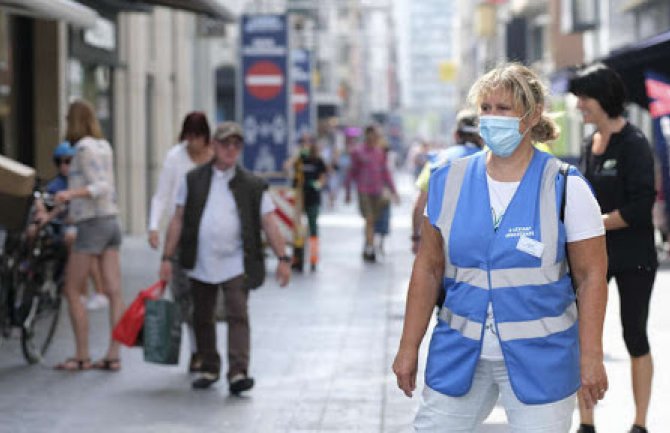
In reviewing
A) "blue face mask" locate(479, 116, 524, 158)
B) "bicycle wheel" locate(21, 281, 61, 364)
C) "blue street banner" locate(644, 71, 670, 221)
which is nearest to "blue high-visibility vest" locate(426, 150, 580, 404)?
"blue face mask" locate(479, 116, 524, 158)

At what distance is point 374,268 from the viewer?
20.3 metres

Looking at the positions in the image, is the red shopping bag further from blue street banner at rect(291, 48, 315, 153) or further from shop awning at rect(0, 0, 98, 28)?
blue street banner at rect(291, 48, 315, 153)

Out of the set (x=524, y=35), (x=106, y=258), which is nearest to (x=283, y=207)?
(x=106, y=258)

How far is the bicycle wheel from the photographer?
10844mm

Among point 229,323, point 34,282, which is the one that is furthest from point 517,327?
point 34,282

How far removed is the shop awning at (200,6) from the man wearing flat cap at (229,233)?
6.19 m

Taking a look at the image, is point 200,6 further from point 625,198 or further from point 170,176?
point 625,198

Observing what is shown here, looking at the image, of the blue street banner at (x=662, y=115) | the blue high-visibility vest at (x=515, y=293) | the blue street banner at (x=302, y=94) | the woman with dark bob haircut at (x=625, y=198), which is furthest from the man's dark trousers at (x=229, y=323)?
the blue street banner at (x=302, y=94)

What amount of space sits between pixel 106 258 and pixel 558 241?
6.31 metres

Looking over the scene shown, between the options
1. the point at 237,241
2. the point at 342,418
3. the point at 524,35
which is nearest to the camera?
the point at 342,418

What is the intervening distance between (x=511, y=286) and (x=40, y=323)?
7.39m

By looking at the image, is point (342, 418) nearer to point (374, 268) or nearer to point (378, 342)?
point (378, 342)

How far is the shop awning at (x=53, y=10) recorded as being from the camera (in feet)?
36.7

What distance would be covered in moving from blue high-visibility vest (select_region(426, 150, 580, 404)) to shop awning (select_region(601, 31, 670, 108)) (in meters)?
12.6
